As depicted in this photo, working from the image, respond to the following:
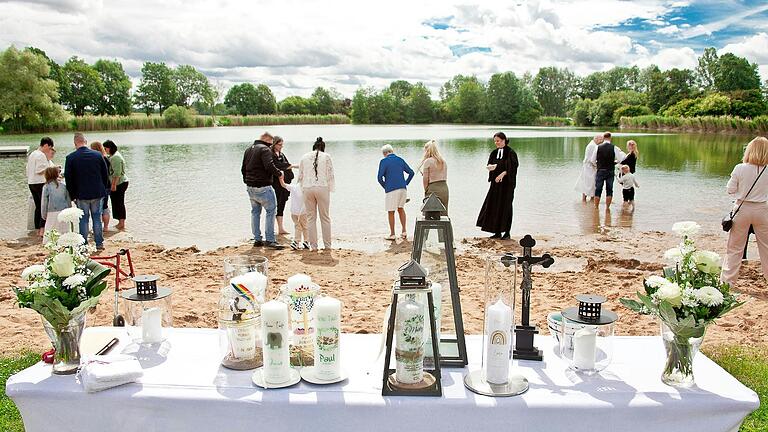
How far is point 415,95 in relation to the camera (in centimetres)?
11319

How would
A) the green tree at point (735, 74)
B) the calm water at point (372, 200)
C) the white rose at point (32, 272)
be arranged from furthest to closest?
the green tree at point (735, 74) → the calm water at point (372, 200) → the white rose at point (32, 272)

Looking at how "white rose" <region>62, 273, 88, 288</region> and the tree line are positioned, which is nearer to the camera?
"white rose" <region>62, 273, 88, 288</region>

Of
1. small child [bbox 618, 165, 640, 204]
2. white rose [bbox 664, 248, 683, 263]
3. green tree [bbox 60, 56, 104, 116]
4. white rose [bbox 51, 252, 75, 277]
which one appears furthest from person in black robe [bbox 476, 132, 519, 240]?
green tree [bbox 60, 56, 104, 116]

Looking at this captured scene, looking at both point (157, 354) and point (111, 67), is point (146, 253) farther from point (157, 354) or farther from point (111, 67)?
point (111, 67)

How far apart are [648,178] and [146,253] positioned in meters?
17.0

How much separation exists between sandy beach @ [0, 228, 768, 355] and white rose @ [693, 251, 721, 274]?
2942 millimetres

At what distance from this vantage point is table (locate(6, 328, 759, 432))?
7.30ft

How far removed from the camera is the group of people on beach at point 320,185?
28.1ft

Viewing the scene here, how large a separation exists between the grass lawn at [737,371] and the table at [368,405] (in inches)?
52.0

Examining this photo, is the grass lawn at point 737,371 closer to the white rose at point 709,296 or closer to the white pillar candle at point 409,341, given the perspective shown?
the white rose at point 709,296

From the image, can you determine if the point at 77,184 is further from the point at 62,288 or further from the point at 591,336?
the point at 591,336

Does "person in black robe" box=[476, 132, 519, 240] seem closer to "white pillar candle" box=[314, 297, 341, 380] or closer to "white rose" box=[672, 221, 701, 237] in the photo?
"white rose" box=[672, 221, 701, 237]

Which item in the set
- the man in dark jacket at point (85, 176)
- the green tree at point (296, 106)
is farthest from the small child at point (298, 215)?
the green tree at point (296, 106)

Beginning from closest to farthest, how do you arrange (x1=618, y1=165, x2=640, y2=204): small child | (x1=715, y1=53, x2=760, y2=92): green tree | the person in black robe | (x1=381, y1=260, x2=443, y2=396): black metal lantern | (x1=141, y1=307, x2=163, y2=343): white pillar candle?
(x1=381, y1=260, x2=443, y2=396): black metal lantern, (x1=141, y1=307, x2=163, y2=343): white pillar candle, the person in black robe, (x1=618, y1=165, x2=640, y2=204): small child, (x1=715, y1=53, x2=760, y2=92): green tree
